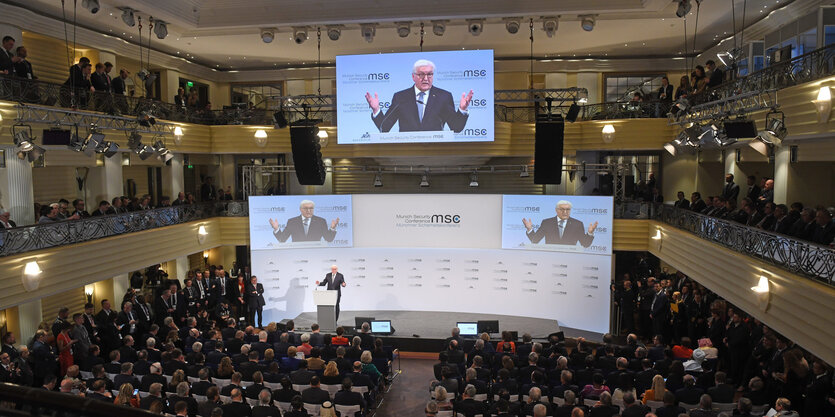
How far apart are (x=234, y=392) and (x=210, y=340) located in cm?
361

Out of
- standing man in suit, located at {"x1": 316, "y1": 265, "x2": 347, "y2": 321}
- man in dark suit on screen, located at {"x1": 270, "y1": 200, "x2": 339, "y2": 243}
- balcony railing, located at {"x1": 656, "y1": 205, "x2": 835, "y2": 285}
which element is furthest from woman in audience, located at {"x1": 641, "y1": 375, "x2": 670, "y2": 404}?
man in dark suit on screen, located at {"x1": 270, "y1": 200, "x2": 339, "y2": 243}

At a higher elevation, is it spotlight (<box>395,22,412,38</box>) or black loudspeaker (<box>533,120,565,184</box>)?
spotlight (<box>395,22,412,38</box>)

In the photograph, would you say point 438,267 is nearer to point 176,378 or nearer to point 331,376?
Answer: point 331,376

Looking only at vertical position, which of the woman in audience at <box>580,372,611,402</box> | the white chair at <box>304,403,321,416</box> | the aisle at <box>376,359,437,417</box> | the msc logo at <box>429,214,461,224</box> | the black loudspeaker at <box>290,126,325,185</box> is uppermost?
the black loudspeaker at <box>290,126,325,185</box>

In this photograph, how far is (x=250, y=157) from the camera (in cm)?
2314

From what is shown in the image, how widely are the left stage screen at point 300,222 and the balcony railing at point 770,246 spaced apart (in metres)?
8.92

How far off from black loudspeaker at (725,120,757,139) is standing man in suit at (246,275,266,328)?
11761 millimetres

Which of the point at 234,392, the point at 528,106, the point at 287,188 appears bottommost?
the point at 234,392

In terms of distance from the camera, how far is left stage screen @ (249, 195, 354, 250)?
16484 millimetres

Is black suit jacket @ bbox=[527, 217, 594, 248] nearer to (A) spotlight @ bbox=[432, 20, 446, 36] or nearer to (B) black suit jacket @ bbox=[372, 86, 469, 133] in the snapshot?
(B) black suit jacket @ bbox=[372, 86, 469, 133]

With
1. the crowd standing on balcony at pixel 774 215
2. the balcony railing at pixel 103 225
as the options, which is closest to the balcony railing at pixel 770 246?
the crowd standing on balcony at pixel 774 215

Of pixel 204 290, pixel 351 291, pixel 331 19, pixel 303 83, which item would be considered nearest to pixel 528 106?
pixel 331 19

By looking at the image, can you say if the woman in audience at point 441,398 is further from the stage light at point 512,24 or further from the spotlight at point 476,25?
the spotlight at point 476,25

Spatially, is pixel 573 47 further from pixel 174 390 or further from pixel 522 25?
pixel 174 390
